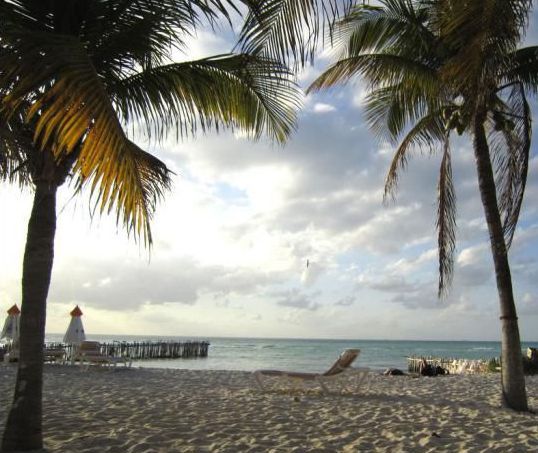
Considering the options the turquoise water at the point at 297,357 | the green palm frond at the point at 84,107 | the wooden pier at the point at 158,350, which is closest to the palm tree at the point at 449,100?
the green palm frond at the point at 84,107

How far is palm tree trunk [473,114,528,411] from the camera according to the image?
784 centimetres

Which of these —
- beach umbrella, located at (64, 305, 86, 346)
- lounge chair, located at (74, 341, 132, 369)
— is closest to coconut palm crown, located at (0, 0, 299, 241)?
lounge chair, located at (74, 341, 132, 369)

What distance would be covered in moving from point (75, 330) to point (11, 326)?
247 centimetres

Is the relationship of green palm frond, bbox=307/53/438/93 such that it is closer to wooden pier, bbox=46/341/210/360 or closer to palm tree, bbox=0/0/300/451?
palm tree, bbox=0/0/300/451

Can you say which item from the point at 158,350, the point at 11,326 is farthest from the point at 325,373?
the point at 158,350

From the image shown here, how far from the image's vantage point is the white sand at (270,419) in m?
5.25

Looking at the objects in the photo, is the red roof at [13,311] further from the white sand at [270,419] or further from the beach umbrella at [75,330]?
the white sand at [270,419]

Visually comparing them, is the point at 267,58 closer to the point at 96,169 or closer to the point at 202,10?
the point at 202,10

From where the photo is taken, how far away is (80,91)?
11.0 ft

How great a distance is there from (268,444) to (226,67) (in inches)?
145

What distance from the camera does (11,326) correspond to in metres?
17.2

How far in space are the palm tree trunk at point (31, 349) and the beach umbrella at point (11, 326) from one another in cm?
1355

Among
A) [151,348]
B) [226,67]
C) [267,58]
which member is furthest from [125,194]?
[151,348]

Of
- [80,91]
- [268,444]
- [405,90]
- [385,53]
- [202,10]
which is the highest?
[385,53]
